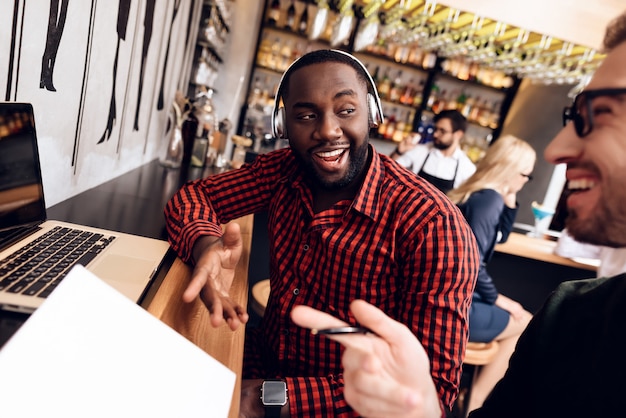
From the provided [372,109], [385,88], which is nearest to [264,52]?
[385,88]

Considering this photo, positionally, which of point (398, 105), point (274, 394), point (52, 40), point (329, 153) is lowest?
point (274, 394)

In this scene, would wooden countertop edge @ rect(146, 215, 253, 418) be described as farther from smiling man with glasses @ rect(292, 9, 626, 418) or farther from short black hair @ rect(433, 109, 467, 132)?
short black hair @ rect(433, 109, 467, 132)

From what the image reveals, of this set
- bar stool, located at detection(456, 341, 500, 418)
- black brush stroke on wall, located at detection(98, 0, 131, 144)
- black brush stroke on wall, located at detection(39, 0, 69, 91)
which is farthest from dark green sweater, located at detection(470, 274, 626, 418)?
black brush stroke on wall, located at detection(98, 0, 131, 144)

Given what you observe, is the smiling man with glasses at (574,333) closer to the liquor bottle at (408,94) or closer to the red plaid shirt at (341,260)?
the red plaid shirt at (341,260)

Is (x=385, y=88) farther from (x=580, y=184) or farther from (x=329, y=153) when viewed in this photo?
(x=580, y=184)

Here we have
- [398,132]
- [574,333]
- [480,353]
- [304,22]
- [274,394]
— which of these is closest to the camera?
[574,333]

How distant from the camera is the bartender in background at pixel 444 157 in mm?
3534

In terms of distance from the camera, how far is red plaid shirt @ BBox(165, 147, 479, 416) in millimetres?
889

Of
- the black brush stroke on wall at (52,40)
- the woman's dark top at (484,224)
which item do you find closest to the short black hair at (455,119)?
the woman's dark top at (484,224)

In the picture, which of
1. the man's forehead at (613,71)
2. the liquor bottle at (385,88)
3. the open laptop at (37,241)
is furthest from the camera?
the liquor bottle at (385,88)

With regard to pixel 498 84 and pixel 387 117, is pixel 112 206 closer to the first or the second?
pixel 387 117

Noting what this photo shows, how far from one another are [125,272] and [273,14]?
4.28 m

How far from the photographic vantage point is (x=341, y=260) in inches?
41.3

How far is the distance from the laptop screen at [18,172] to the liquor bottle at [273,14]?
4.01 metres
